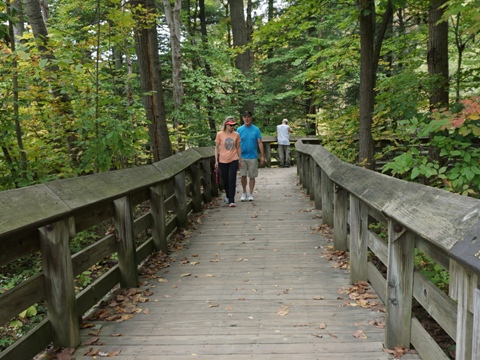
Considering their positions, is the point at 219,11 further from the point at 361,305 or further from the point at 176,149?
the point at 361,305

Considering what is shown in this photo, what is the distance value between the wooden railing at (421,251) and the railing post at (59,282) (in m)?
2.40

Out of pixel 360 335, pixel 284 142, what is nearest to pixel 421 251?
pixel 360 335

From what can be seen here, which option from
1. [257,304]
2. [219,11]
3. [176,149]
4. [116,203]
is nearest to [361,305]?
[257,304]

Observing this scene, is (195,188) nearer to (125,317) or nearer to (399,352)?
(125,317)

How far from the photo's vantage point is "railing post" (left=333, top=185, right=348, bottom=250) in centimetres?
561

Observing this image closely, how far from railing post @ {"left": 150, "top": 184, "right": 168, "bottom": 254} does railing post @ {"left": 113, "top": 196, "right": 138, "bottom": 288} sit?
1.09m

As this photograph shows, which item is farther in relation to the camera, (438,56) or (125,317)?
(438,56)

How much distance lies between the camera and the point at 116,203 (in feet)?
14.5

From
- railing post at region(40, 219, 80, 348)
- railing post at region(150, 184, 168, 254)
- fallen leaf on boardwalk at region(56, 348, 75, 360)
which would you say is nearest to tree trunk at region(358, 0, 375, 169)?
railing post at region(150, 184, 168, 254)

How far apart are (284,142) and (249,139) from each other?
9279mm

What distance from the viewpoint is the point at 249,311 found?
4.04m

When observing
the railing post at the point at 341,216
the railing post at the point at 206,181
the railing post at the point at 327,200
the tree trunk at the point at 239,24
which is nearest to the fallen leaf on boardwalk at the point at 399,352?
the railing post at the point at 341,216

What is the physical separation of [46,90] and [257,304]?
17.5ft

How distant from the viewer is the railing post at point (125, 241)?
4438 mm
